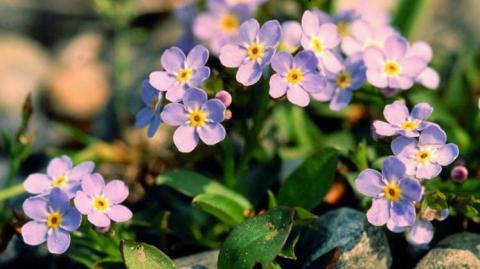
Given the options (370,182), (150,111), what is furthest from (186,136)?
(370,182)

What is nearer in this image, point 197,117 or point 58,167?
point 197,117

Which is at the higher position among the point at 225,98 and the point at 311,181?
the point at 225,98

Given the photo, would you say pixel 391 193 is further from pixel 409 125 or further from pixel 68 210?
pixel 68 210

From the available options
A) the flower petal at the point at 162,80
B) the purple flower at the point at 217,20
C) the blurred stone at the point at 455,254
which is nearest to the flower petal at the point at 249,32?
the flower petal at the point at 162,80

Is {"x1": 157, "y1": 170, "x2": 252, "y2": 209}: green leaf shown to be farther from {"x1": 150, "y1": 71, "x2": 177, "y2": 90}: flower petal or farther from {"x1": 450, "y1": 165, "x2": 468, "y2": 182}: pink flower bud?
{"x1": 450, "y1": 165, "x2": 468, "y2": 182}: pink flower bud

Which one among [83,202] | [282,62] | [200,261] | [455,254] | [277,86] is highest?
[282,62]

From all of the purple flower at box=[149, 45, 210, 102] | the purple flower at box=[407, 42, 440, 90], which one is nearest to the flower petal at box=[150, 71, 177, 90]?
the purple flower at box=[149, 45, 210, 102]
